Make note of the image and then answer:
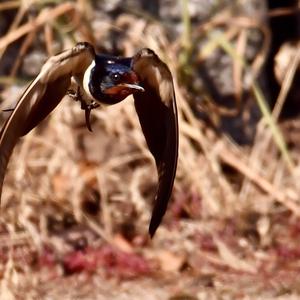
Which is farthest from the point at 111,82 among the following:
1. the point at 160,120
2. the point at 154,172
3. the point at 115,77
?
the point at 154,172

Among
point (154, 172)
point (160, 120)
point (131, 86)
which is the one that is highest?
point (131, 86)

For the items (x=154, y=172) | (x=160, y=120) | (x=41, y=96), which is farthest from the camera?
(x=154, y=172)

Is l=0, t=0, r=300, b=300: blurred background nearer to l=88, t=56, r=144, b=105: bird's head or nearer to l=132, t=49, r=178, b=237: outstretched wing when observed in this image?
l=132, t=49, r=178, b=237: outstretched wing

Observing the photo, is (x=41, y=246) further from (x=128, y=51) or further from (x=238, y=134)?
(x=238, y=134)

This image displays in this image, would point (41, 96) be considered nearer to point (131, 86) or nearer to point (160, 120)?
point (131, 86)

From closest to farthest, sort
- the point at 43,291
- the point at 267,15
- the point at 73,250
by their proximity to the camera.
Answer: the point at 43,291 < the point at 73,250 < the point at 267,15

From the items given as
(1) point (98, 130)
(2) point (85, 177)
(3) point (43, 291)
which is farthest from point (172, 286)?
(1) point (98, 130)

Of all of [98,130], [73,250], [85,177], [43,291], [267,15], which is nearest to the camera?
[43,291]

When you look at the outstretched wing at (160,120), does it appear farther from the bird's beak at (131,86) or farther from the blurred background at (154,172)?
the blurred background at (154,172)

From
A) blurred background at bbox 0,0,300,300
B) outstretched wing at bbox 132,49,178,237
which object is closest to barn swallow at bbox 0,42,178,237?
outstretched wing at bbox 132,49,178,237
